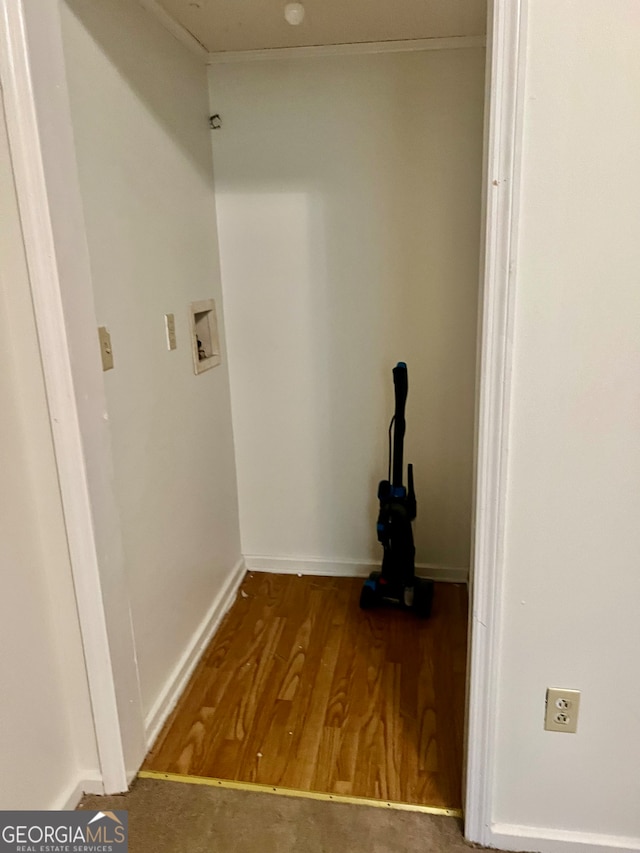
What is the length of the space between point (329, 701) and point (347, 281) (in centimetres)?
149

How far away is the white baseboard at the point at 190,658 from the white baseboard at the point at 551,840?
954mm

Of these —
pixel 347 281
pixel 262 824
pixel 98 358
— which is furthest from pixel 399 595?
pixel 98 358

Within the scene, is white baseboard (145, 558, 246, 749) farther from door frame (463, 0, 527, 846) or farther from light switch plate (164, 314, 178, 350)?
light switch plate (164, 314, 178, 350)

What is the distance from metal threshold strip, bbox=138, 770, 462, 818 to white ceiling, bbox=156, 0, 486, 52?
2.15 m

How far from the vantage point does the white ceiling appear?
1761 mm

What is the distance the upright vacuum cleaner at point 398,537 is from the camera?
216 centimetres

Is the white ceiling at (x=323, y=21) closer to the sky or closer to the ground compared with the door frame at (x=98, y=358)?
closer to the sky

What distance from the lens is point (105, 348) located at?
146 centimetres

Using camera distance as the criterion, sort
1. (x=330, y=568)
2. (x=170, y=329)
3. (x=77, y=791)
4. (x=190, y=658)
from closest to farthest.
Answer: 1. (x=77, y=791)
2. (x=170, y=329)
3. (x=190, y=658)
4. (x=330, y=568)

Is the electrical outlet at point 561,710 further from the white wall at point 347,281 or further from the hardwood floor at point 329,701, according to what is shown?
the white wall at point 347,281

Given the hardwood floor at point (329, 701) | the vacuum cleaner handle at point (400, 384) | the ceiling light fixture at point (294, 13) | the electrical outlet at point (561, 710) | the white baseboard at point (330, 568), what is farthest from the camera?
the white baseboard at point (330, 568)

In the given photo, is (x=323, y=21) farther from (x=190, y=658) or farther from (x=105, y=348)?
(x=190, y=658)
